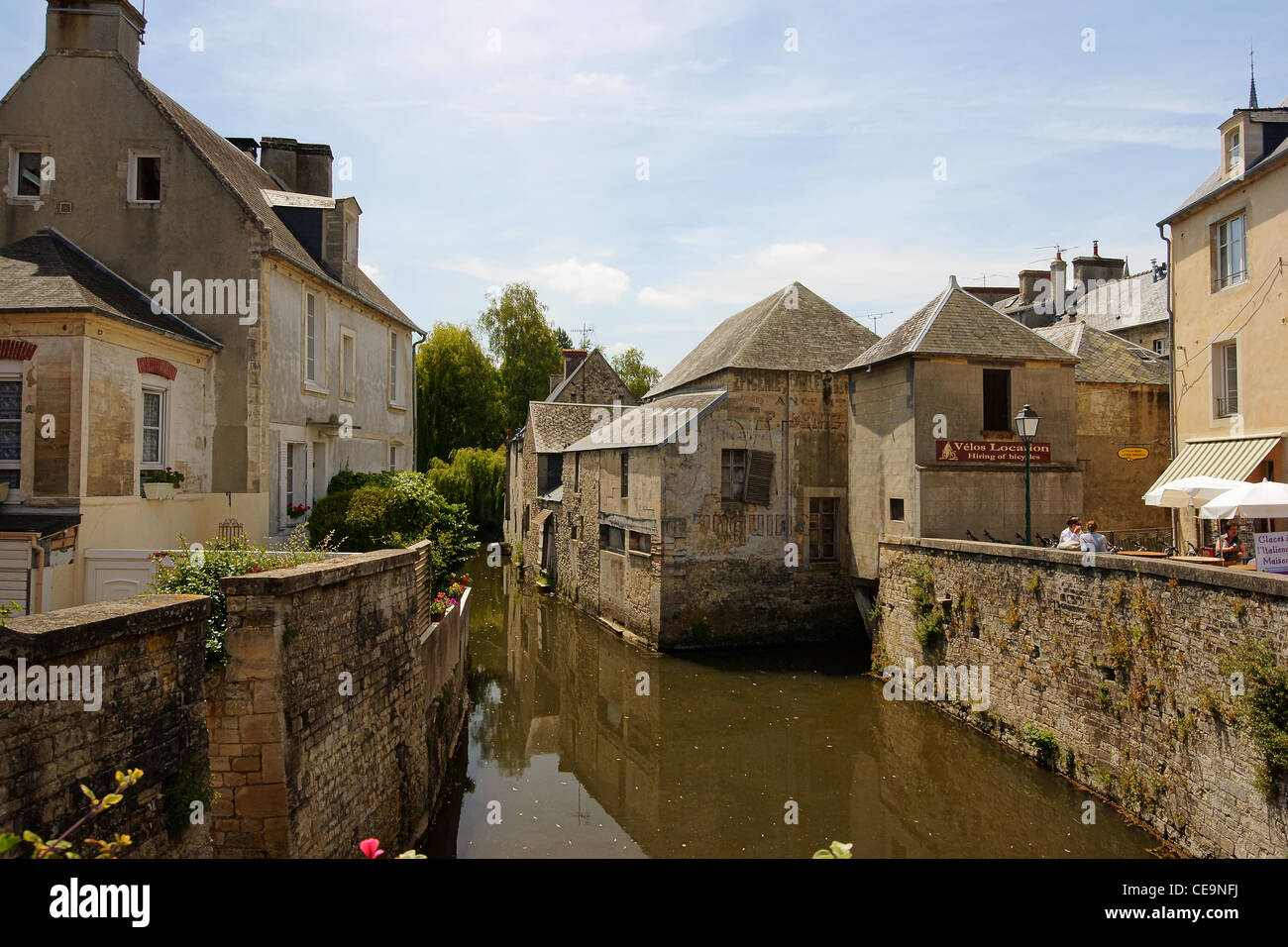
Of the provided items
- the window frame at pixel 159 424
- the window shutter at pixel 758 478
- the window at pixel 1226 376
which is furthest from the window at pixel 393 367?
the window at pixel 1226 376

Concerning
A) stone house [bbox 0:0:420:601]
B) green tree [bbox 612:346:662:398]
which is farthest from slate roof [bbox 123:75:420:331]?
green tree [bbox 612:346:662:398]

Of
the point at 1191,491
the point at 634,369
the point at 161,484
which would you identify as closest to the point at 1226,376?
the point at 1191,491

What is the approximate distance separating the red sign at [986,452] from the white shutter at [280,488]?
41.0 ft

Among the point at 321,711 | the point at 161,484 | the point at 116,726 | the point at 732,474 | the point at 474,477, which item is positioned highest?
the point at 474,477

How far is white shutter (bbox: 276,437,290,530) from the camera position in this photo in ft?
42.3

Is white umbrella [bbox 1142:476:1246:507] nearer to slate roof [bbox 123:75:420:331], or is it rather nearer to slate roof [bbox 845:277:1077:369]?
slate roof [bbox 845:277:1077:369]

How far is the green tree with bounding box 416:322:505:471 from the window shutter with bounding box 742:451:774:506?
77.2 feet

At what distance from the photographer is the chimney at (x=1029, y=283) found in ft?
109

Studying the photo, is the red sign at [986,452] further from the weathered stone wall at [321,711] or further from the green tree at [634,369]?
the green tree at [634,369]

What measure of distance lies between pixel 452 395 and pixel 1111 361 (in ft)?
97.6

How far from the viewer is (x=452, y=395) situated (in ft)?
132

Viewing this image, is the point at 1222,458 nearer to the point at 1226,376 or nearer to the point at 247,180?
the point at 1226,376

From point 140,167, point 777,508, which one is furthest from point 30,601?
point 777,508
